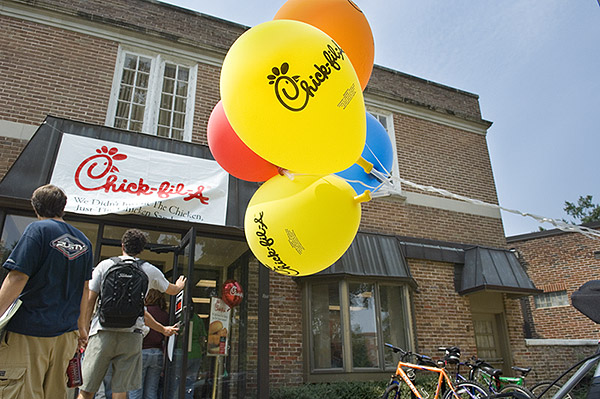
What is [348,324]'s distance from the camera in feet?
20.9

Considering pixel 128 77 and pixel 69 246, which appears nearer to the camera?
pixel 69 246

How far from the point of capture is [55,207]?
2.78 m

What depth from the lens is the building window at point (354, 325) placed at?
20.7 feet

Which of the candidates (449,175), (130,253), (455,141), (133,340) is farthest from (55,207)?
(455,141)

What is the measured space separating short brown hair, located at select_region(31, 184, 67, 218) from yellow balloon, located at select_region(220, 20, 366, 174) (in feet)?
4.76

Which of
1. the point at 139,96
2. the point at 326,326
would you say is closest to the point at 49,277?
the point at 326,326

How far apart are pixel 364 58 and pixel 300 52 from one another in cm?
87

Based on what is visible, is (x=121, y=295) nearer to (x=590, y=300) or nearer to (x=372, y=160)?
(x=372, y=160)

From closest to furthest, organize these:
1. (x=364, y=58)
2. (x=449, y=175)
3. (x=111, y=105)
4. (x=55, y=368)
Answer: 1. (x=55, y=368)
2. (x=364, y=58)
3. (x=111, y=105)
4. (x=449, y=175)

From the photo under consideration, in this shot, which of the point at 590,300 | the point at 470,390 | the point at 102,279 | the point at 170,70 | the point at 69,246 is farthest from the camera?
the point at 170,70

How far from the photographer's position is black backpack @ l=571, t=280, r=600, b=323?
1680mm

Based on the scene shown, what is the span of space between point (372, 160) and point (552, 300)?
14137 mm

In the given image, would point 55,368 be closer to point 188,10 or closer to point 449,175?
point 188,10

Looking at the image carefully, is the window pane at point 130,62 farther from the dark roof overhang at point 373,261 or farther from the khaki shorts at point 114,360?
the khaki shorts at point 114,360
